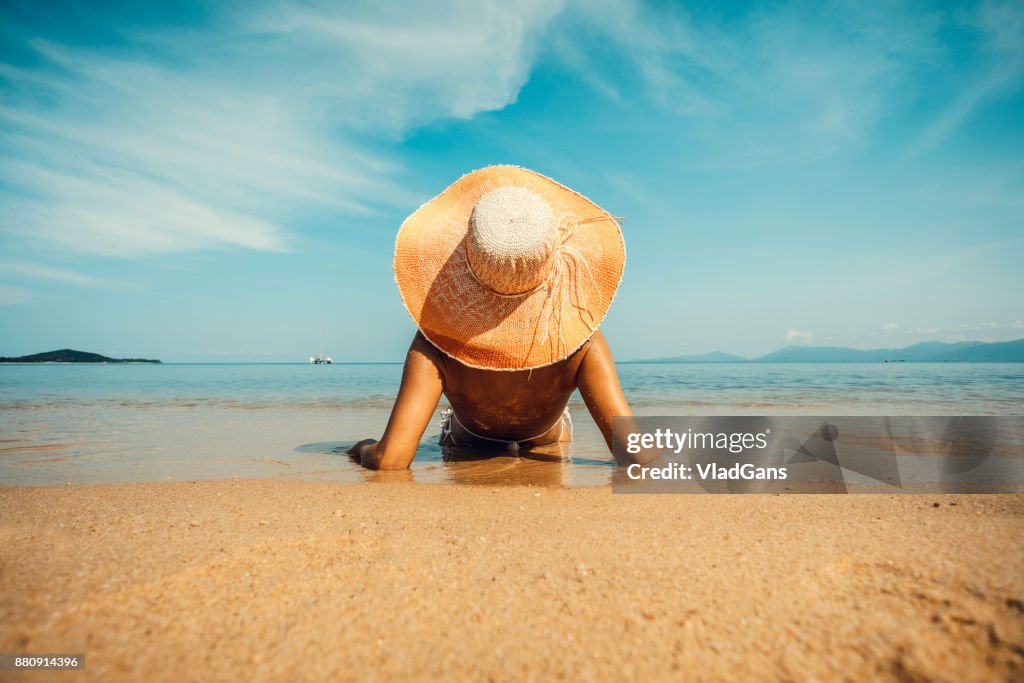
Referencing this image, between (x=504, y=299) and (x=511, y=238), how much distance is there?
0.48 meters

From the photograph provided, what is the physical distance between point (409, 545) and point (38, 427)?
25.0 ft

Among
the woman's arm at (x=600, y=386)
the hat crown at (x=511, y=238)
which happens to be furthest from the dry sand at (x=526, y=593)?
the hat crown at (x=511, y=238)

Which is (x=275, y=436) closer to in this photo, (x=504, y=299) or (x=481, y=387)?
(x=481, y=387)

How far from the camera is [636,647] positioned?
1.48 metres

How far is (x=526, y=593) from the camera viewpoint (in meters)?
1.79

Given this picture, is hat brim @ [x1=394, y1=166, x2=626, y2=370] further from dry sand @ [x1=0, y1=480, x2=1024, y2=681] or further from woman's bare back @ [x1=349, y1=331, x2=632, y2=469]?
dry sand @ [x1=0, y1=480, x2=1024, y2=681]

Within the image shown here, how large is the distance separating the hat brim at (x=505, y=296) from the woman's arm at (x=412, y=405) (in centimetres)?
25

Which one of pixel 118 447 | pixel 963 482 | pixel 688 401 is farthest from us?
pixel 688 401

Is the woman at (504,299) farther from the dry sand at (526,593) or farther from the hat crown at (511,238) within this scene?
the dry sand at (526,593)

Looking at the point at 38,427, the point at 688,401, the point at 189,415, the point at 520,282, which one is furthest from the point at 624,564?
the point at 688,401

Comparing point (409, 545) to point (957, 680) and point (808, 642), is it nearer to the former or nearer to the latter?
point (808, 642)

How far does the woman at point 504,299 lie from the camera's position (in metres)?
3.50

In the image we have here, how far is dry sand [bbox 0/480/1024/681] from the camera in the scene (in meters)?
1.43

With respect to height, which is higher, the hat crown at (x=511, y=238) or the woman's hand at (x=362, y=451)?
the hat crown at (x=511, y=238)
